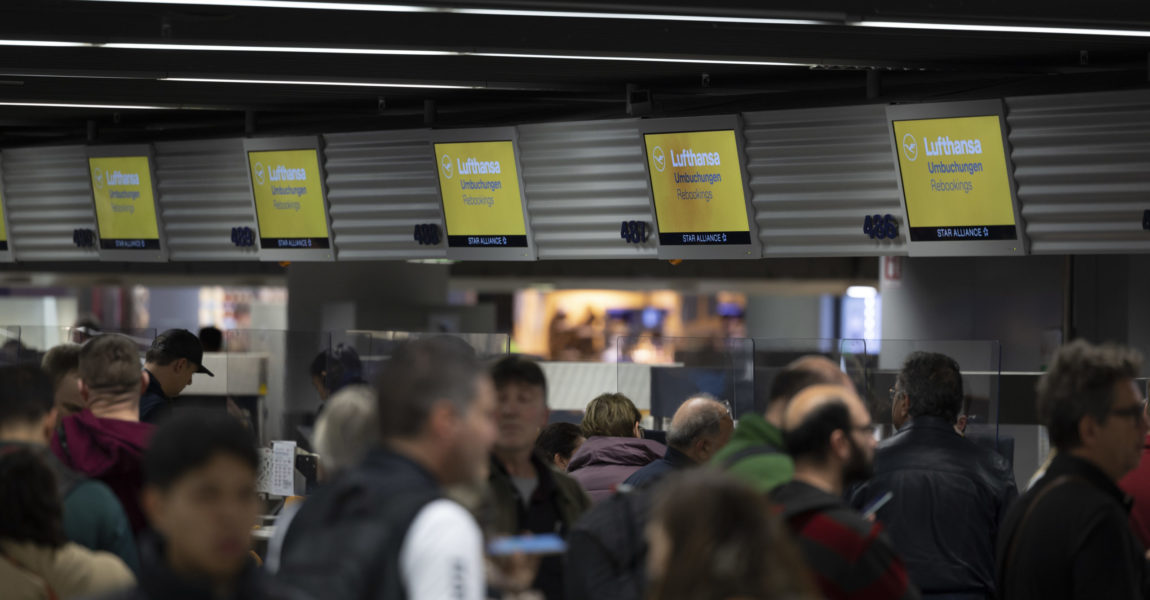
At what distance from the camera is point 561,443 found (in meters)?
5.80

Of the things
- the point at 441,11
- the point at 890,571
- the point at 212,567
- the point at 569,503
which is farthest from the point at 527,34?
the point at 212,567

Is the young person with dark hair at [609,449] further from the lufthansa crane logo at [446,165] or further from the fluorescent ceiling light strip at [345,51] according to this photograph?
the lufthansa crane logo at [446,165]

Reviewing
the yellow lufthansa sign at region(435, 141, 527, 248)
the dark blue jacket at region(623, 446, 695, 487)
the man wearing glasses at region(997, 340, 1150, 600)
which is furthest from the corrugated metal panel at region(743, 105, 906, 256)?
the man wearing glasses at region(997, 340, 1150, 600)

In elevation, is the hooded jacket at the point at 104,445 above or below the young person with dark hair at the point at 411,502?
below

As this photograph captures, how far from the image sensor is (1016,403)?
732cm

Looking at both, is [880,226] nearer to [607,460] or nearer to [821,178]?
[821,178]

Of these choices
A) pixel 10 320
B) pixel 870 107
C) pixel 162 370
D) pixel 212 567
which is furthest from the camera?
pixel 10 320

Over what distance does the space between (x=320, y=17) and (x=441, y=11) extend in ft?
1.58

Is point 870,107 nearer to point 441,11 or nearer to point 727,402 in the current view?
point 727,402

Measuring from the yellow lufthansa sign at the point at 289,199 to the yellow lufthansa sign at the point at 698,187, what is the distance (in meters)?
2.18

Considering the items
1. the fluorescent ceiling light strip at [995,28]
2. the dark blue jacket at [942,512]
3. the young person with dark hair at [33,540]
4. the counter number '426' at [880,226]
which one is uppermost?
the fluorescent ceiling light strip at [995,28]

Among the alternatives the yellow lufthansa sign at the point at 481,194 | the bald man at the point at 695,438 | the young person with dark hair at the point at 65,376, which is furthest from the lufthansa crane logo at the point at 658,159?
the young person with dark hair at the point at 65,376

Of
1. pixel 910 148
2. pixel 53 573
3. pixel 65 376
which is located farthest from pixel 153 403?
pixel 910 148

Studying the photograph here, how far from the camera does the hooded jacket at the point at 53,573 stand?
9.85 feet
